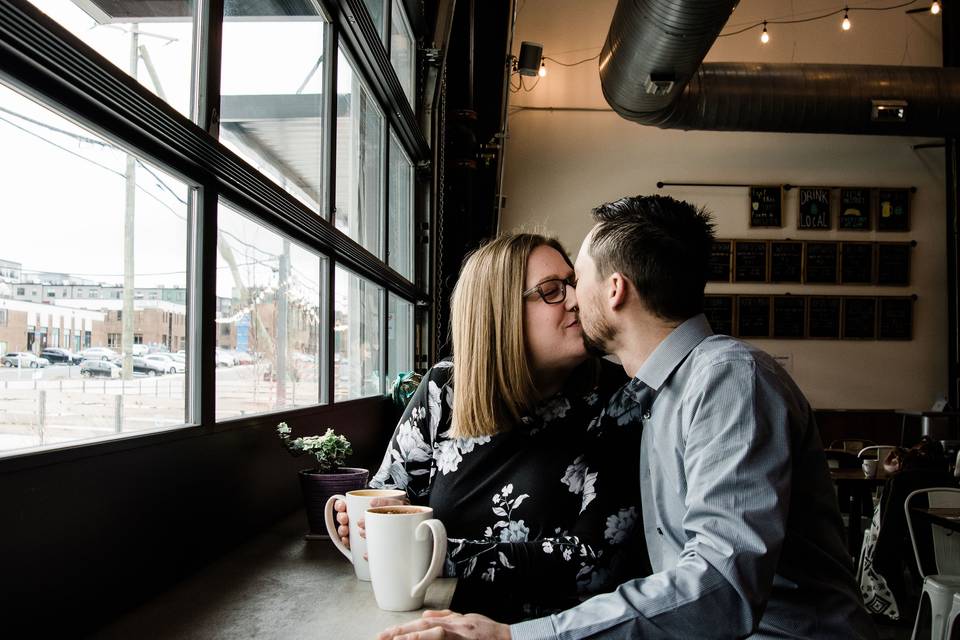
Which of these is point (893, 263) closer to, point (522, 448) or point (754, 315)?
point (754, 315)

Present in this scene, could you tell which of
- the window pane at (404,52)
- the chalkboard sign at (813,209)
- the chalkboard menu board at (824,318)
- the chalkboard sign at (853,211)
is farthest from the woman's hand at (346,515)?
the chalkboard sign at (853,211)

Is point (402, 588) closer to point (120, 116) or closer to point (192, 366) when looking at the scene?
point (192, 366)

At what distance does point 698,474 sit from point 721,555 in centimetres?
11

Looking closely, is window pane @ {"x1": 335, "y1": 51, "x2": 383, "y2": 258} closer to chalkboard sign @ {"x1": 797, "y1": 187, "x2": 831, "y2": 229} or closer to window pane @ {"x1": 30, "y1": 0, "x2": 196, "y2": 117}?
window pane @ {"x1": 30, "y1": 0, "x2": 196, "y2": 117}

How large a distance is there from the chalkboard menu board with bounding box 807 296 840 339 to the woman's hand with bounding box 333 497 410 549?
7.97 metres

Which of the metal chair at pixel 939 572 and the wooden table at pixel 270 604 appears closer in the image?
the wooden table at pixel 270 604

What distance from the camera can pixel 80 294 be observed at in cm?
112

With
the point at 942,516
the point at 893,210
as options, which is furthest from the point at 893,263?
the point at 942,516

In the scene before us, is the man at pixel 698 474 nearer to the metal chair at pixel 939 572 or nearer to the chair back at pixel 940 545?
the metal chair at pixel 939 572

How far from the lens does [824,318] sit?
839 centimetres

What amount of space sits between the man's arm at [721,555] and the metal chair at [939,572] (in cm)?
272

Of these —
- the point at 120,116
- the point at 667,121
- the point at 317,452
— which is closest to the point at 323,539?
the point at 317,452

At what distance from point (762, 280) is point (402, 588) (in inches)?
317

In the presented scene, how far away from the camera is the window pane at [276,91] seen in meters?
1.74
